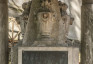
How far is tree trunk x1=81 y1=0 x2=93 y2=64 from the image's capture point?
3400mm

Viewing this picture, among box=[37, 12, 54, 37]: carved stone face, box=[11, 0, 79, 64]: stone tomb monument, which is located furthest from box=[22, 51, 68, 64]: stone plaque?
box=[37, 12, 54, 37]: carved stone face

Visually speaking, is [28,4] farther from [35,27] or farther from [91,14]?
[91,14]

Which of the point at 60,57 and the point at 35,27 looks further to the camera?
the point at 35,27

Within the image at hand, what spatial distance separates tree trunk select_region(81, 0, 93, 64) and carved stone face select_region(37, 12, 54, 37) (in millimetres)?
546

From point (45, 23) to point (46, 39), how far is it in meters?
0.26

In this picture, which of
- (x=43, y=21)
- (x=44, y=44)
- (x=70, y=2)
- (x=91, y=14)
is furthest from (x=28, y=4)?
(x=70, y=2)

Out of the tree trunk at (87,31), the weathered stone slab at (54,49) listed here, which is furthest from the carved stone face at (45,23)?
the tree trunk at (87,31)

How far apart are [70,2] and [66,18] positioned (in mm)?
6590

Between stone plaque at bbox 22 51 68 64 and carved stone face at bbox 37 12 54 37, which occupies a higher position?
carved stone face at bbox 37 12 54 37

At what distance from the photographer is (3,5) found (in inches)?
138

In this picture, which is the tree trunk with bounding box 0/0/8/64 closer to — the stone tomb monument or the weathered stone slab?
the stone tomb monument

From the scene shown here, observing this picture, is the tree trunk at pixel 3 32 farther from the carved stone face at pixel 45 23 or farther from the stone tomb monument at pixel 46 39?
the carved stone face at pixel 45 23

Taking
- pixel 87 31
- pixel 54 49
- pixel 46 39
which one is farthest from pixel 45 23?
pixel 87 31

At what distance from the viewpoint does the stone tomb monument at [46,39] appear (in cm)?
331
